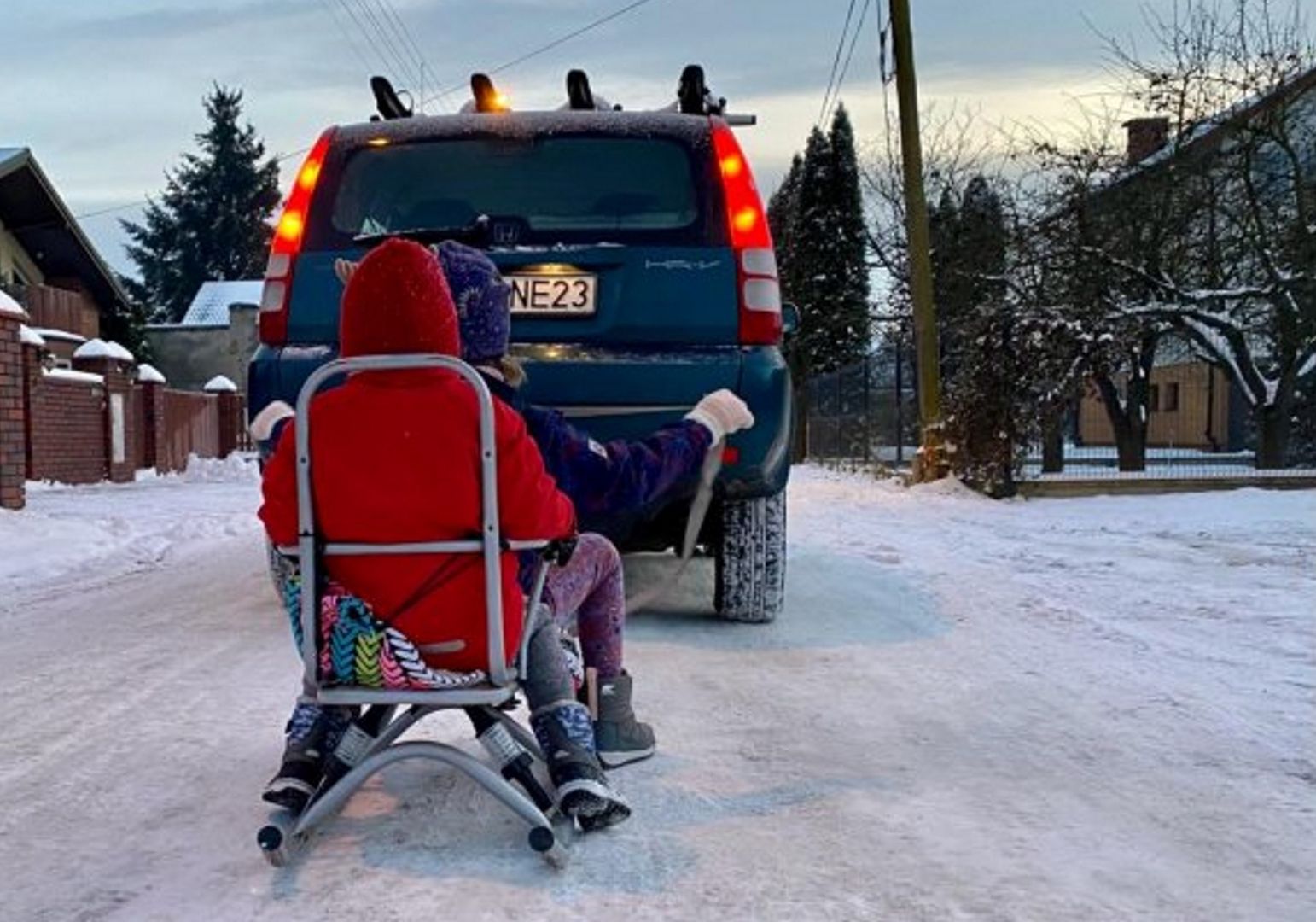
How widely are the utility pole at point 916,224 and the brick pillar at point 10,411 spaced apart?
9.72m

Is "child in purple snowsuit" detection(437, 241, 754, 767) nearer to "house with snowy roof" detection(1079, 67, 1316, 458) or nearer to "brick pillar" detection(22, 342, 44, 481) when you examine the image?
"house with snowy roof" detection(1079, 67, 1316, 458)

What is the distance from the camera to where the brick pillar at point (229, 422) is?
99.8 ft

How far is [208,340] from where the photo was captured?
52.2m

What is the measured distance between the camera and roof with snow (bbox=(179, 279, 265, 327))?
52594 mm

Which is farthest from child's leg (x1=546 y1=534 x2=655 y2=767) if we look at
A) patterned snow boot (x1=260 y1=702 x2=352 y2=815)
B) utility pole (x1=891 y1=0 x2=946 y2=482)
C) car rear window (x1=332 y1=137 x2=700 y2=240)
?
utility pole (x1=891 y1=0 x2=946 y2=482)

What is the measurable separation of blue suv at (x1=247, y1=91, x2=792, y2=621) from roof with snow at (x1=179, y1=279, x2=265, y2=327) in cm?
4997

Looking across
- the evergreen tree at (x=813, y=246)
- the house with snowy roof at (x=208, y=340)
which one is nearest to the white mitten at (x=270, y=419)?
the evergreen tree at (x=813, y=246)

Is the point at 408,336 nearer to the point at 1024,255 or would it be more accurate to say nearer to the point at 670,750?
the point at 670,750

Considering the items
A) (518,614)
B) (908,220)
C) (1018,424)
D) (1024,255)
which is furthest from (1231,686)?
(1024,255)

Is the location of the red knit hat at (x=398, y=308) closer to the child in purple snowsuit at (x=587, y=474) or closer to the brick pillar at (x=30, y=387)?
the child in purple snowsuit at (x=587, y=474)

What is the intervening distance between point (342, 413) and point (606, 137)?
245cm

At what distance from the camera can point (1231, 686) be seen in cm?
394

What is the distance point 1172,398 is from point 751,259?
22.3 meters

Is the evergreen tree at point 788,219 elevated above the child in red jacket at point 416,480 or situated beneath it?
elevated above
